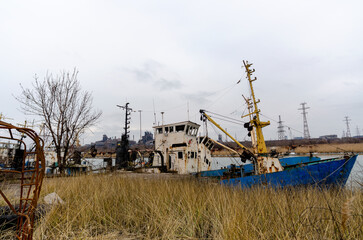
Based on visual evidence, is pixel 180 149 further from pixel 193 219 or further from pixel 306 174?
pixel 193 219

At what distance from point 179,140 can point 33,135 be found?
13.5 metres

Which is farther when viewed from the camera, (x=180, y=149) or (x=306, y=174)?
(x=180, y=149)

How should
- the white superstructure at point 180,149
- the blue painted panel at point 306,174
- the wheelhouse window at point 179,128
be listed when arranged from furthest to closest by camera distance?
1. the wheelhouse window at point 179,128
2. the white superstructure at point 180,149
3. the blue painted panel at point 306,174

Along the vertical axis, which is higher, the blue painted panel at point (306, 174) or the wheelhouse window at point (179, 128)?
the wheelhouse window at point (179, 128)

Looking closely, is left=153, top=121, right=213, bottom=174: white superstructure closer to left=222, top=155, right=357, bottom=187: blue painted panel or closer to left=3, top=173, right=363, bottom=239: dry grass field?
left=222, top=155, right=357, bottom=187: blue painted panel

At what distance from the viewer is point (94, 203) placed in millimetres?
3725

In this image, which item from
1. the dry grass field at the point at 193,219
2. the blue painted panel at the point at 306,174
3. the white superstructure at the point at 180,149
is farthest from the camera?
the white superstructure at the point at 180,149

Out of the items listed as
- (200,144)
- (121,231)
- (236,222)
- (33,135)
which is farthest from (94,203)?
(200,144)

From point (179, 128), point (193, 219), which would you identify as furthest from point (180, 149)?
point (193, 219)

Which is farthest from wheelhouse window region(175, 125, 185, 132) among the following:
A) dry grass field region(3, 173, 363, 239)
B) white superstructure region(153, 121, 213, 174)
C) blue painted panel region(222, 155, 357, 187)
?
dry grass field region(3, 173, 363, 239)

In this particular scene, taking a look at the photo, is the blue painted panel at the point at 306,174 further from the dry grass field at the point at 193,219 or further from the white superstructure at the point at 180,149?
the white superstructure at the point at 180,149

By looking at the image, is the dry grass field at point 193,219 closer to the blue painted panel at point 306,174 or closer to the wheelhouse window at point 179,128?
the blue painted panel at point 306,174

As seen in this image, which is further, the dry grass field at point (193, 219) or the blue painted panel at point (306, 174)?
the blue painted panel at point (306, 174)

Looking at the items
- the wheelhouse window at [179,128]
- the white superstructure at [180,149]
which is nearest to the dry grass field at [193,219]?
the white superstructure at [180,149]
